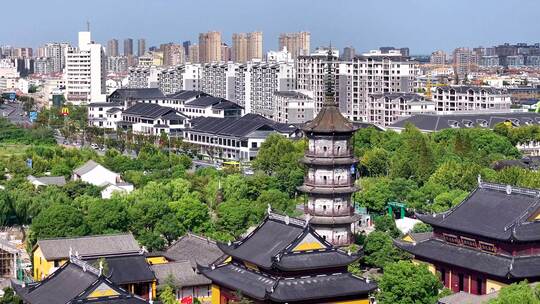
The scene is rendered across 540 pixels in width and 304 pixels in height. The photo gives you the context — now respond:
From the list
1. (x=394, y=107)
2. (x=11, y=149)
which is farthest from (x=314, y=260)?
(x=394, y=107)

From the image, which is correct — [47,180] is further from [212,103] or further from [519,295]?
[212,103]

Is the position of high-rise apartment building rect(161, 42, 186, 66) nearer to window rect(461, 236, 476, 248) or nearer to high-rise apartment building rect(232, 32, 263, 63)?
high-rise apartment building rect(232, 32, 263, 63)

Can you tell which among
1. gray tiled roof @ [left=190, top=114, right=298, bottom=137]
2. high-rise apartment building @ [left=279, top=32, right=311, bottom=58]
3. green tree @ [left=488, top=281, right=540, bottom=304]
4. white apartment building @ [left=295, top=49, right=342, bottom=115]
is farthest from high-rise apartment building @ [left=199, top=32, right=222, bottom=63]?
green tree @ [left=488, top=281, right=540, bottom=304]

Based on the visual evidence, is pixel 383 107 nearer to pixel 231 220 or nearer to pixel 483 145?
pixel 483 145

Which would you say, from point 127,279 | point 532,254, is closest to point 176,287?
point 127,279

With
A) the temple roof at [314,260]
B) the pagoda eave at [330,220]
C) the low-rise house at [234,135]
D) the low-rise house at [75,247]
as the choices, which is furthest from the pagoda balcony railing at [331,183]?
the low-rise house at [234,135]

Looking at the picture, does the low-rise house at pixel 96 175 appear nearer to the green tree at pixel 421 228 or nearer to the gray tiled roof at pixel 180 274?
the green tree at pixel 421 228
